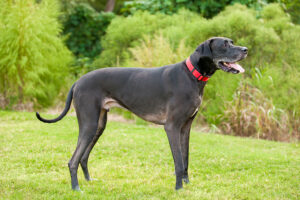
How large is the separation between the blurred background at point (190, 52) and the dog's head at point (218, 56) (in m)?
4.11

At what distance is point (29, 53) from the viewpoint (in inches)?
424

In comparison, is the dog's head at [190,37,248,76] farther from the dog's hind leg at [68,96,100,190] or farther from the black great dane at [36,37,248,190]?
the dog's hind leg at [68,96,100,190]

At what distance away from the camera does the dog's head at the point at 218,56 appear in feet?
14.0

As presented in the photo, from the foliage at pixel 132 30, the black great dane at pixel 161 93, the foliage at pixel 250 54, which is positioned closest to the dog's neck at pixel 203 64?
the black great dane at pixel 161 93

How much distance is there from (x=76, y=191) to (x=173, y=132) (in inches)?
53.0

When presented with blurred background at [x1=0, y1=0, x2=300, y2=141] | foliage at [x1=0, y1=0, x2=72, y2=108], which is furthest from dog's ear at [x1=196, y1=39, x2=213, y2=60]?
foliage at [x1=0, y1=0, x2=72, y2=108]

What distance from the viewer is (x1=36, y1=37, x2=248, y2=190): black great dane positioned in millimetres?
4297

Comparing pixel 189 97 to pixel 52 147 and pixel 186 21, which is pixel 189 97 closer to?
pixel 52 147

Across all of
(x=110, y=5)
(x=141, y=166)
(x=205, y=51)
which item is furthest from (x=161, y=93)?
(x=110, y=5)

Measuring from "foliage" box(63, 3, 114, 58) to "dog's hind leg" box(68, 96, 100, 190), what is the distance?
11705mm

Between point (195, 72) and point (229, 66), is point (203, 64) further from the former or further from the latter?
point (229, 66)

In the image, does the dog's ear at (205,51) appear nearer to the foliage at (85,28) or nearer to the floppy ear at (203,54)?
the floppy ear at (203,54)

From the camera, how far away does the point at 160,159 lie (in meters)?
6.20

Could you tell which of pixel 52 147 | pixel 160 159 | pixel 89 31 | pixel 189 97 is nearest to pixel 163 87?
pixel 189 97
